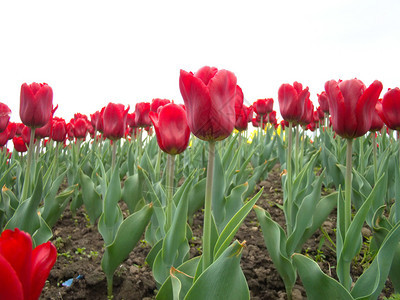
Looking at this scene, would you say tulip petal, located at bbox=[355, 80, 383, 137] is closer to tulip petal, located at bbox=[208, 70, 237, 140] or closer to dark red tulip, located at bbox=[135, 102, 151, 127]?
tulip petal, located at bbox=[208, 70, 237, 140]

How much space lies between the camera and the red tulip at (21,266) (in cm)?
57

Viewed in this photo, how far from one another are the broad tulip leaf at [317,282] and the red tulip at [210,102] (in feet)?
2.17

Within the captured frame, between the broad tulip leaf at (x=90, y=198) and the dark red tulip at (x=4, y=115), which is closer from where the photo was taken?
the broad tulip leaf at (x=90, y=198)

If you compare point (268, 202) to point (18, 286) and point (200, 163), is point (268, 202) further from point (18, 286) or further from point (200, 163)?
point (18, 286)

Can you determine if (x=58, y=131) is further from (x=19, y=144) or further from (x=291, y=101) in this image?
(x=291, y=101)

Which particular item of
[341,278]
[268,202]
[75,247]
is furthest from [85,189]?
[341,278]

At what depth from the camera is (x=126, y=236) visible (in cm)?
187

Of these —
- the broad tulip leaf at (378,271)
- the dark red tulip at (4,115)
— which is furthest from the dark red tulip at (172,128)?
the dark red tulip at (4,115)

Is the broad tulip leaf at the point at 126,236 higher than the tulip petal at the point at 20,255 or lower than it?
lower

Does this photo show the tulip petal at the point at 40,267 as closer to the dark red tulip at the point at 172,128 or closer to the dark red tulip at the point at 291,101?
the dark red tulip at the point at 172,128

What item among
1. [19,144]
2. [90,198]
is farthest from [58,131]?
[90,198]

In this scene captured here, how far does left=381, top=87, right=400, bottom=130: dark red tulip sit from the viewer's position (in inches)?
77.0

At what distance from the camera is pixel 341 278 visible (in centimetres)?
153

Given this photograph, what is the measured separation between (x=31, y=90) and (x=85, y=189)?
89cm
